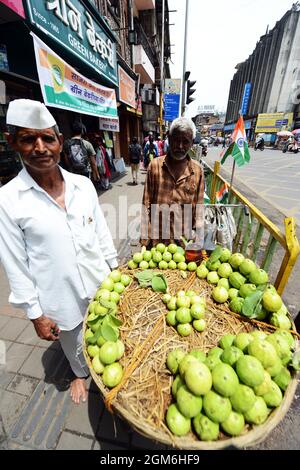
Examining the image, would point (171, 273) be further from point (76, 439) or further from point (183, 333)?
point (76, 439)

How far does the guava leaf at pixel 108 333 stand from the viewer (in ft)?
4.13

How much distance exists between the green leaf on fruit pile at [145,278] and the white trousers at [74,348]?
0.80m

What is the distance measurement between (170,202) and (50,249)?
5.03 feet

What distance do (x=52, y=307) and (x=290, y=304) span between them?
11.1ft

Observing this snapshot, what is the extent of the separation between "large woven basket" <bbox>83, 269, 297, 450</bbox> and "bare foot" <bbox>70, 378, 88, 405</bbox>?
46.5 inches

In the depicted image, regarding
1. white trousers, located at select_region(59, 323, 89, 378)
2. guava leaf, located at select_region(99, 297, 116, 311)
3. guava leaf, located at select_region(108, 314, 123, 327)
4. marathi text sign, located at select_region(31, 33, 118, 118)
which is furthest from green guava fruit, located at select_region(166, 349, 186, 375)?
marathi text sign, located at select_region(31, 33, 118, 118)

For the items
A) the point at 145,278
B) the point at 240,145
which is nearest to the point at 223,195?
the point at 240,145

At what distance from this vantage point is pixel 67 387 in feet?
7.18

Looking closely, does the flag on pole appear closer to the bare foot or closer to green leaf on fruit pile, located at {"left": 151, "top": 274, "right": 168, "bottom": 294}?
green leaf on fruit pile, located at {"left": 151, "top": 274, "right": 168, "bottom": 294}

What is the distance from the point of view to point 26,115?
4.25 ft

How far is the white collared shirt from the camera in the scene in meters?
1.42

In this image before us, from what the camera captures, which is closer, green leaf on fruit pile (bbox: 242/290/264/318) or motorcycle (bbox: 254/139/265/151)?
green leaf on fruit pile (bbox: 242/290/264/318)

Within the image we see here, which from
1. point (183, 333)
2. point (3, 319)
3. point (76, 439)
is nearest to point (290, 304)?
point (183, 333)

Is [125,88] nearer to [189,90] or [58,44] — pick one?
[189,90]
